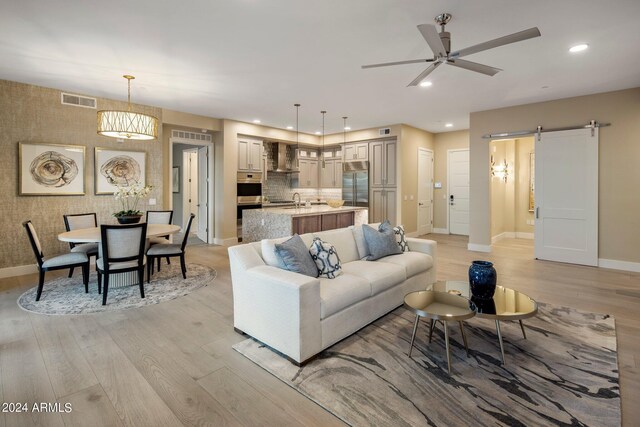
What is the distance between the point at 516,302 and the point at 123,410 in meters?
2.95

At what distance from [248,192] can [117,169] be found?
9.40ft

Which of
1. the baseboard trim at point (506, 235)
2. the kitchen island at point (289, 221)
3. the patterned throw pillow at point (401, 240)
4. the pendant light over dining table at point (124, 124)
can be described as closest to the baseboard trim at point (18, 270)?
the pendant light over dining table at point (124, 124)

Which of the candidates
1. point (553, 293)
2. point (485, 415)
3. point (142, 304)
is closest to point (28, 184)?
point (142, 304)

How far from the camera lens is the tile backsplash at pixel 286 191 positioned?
9.00m

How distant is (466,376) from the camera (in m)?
2.30

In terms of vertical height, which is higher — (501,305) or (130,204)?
(130,204)

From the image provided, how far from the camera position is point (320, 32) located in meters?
3.30

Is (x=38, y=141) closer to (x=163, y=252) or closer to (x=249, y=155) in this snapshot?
(x=163, y=252)

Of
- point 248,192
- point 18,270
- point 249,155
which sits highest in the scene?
point 249,155

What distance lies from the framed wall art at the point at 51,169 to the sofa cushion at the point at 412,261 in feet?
17.0

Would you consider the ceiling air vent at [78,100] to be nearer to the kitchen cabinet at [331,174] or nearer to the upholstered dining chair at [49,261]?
the upholstered dining chair at [49,261]

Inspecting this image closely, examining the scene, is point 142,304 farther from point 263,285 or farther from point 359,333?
point 359,333

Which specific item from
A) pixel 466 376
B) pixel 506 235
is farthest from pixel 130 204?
pixel 506 235

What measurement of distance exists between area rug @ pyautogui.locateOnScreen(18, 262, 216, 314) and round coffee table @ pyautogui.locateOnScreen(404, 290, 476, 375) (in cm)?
291
